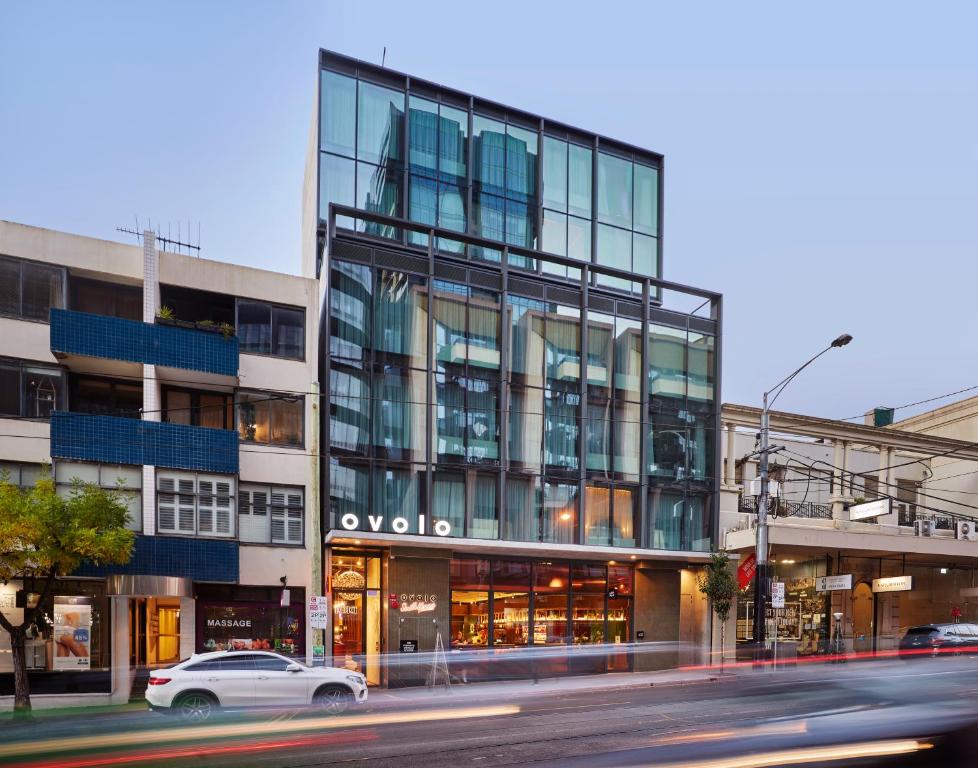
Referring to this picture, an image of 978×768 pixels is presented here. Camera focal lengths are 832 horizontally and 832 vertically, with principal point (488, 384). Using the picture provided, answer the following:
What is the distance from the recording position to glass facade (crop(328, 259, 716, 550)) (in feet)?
90.6

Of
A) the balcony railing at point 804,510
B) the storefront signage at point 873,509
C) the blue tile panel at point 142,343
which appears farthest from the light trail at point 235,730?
the balcony railing at point 804,510

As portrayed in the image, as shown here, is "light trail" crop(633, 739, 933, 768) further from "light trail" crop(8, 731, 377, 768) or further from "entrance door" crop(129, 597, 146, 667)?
"entrance door" crop(129, 597, 146, 667)

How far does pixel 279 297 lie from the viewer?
88.9ft

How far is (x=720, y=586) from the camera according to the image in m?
30.5

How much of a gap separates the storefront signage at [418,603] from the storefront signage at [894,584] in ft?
60.2

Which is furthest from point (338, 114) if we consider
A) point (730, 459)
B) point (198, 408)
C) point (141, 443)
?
point (730, 459)

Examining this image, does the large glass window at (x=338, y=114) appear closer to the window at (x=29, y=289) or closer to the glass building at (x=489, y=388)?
the glass building at (x=489, y=388)

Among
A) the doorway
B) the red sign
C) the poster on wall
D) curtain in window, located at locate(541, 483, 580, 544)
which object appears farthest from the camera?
curtain in window, located at locate(541, 483, 580, 544)

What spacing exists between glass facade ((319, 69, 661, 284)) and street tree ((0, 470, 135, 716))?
550 inches

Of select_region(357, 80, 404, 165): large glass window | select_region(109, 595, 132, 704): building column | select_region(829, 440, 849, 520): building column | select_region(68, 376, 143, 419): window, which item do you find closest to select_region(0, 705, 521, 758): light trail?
select_region(109, 595, 132, 704): building column

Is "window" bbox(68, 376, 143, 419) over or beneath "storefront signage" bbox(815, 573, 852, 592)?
over

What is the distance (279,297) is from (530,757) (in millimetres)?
18785

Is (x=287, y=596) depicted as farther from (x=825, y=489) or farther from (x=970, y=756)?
(x=825, y=489)

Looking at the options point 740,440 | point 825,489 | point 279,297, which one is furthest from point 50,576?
point 825,489
